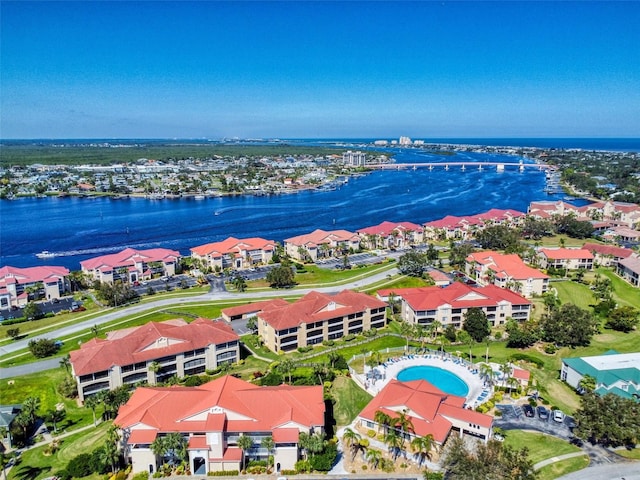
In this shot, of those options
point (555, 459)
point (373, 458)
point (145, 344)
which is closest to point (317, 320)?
point (145, 344)

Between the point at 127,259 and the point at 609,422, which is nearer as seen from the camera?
the point at 609,422

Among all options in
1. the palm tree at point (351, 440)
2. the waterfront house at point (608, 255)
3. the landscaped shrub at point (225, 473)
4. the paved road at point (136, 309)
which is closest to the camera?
the landscaped shrub at point (225, 473)

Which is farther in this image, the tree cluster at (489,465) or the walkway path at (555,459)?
the walkway path at (555,459)

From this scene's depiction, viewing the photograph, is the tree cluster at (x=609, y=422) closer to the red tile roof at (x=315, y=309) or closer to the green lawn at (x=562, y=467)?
the green lawn at (x=562, y=467)

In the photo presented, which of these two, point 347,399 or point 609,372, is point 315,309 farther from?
point 609,372

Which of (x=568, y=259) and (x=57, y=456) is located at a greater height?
(x=568, y=259)

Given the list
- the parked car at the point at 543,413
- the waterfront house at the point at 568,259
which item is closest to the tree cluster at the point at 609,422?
the parked car at the point at 543,413

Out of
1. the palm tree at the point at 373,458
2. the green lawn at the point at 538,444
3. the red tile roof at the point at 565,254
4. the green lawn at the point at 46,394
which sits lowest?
the green lawn at the point at 46,394

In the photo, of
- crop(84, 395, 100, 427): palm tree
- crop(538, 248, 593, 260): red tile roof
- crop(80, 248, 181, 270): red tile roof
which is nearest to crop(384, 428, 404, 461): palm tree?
crop(84, 395, 100, 427): palm tree
